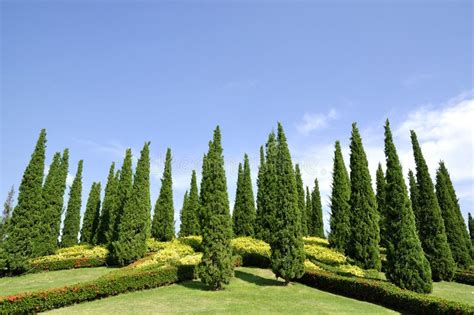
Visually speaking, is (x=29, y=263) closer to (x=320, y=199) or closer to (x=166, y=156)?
(x=166, y=156)

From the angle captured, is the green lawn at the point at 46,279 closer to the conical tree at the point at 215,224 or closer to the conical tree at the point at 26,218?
the conical tree at the point at 26,218

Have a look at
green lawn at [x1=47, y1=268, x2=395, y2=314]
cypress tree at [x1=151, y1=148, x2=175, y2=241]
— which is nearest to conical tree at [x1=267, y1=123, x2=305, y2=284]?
green lawn at [x1=47, y1=268, x2=395, y2=314]

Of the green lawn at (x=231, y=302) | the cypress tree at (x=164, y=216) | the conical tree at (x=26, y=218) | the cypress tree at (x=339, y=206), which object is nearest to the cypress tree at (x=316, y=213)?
the cypress tree at (x=339, y=206)

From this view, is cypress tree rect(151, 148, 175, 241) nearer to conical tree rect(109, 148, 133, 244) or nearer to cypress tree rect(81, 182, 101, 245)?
conical tree rect(109, 148, 133, 244)

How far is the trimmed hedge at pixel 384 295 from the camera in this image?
13031 millimetres

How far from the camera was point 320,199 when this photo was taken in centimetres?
5069

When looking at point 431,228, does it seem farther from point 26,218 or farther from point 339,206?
point 26,218

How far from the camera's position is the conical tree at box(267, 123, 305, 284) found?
63.5 ft

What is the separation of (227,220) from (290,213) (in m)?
4.03

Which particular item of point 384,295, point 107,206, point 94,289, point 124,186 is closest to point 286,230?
point 384,295

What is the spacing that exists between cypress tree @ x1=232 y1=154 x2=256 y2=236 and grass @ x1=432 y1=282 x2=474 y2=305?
763 inches

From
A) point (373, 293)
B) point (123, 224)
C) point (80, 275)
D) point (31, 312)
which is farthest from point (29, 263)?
point (373, 293)

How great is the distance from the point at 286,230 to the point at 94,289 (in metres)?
11.3

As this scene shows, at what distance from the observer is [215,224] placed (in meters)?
19.6
